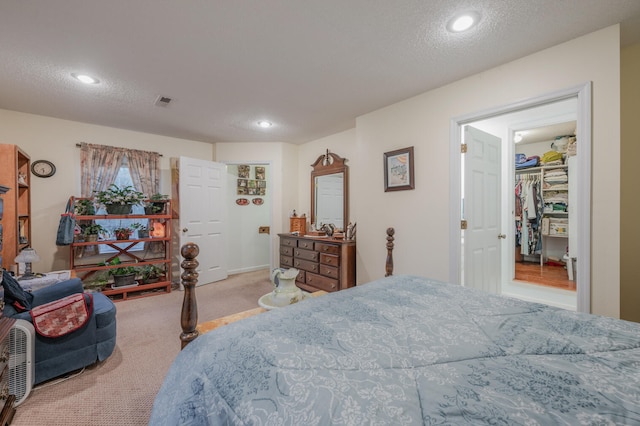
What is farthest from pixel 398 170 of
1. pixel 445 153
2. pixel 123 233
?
pixel 123 233

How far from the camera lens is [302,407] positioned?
0.62 m

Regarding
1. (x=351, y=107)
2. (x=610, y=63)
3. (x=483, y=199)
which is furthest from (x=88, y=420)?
(x=610, y=63)

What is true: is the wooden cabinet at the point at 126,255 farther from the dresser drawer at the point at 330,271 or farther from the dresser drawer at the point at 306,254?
the dresser drawer at the point at 330,271

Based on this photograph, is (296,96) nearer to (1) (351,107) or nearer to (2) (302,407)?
(1) (351,107)

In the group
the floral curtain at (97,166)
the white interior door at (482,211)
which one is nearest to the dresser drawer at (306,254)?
the white interior door at (482,211)

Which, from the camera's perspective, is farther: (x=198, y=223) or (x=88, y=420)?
(x=198, y=223)

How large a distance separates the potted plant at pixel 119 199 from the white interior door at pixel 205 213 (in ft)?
1.94

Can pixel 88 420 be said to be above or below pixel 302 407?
below

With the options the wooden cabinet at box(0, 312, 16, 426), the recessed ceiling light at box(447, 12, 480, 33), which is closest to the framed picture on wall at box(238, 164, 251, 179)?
the wooden cabinet at box(0, 312, 16, 426)

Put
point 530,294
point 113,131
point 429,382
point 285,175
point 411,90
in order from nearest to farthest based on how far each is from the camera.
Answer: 1. point 429,382
2. point 411,90
3. point 530,294
4. point 113,131
5. point 285,175

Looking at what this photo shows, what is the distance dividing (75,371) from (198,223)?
96.9 inches

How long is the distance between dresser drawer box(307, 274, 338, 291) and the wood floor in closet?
2639 millimetres

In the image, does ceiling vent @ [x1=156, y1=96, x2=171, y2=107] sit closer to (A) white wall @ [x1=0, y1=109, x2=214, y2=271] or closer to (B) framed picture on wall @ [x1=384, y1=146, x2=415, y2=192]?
(A) white wall @ [x1=0, y1=109, x2=214, y2=271]

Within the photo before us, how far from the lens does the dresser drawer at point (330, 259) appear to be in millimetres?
3461
